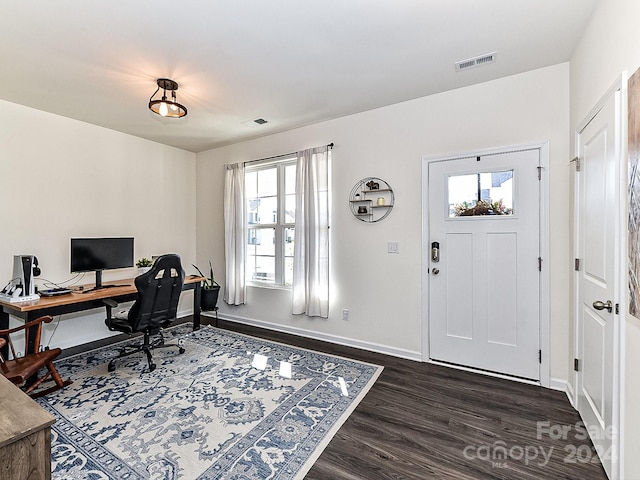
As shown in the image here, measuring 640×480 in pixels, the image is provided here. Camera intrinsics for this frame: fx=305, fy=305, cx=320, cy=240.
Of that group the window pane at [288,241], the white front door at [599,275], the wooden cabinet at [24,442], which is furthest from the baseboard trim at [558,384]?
the wooden cabinet at [24,442]

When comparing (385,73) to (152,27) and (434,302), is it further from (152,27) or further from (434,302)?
(434,302)

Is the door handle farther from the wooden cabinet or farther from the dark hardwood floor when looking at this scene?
the wooden cabinet

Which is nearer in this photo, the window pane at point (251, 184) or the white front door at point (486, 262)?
the white front door at point (486, 262)

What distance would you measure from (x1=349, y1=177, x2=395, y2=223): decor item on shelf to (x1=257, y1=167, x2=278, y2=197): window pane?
4.11 feet

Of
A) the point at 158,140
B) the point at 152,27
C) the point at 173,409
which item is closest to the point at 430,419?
the point at 173,409

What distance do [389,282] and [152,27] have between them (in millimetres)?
2966

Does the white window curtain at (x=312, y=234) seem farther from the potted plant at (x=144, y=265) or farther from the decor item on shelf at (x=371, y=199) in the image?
the potted plant at (x=144, y=265)

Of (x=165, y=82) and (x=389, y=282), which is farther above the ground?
(x=165, y=82)

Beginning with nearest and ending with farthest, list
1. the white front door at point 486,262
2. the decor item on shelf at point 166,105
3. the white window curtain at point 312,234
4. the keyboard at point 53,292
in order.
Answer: the decor item on shelf at point 166,105 < the white front door at point 486,262 < the keyboard at point 53,292 < the white window curtain at point 312,234

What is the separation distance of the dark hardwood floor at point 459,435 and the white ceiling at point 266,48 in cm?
272

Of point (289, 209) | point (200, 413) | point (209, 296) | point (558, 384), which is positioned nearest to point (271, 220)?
point (289, 209)

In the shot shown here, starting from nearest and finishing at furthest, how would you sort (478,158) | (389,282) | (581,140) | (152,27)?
(152,27) < (581,140) < (478,158) < (389,282)

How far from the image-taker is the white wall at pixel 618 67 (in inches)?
53.2

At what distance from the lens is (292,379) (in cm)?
274
